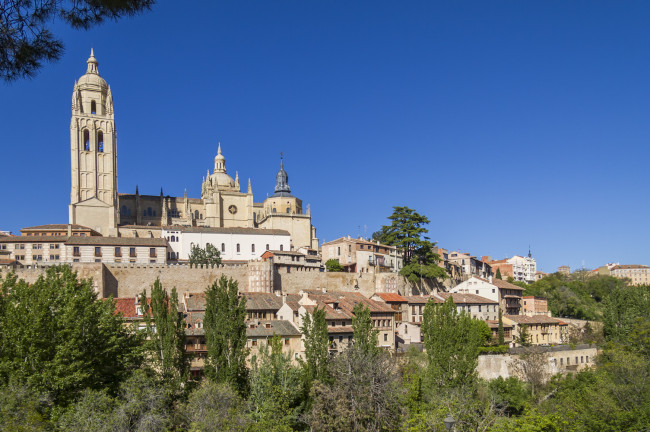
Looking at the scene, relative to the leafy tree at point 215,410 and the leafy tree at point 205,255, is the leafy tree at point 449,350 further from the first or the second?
the leafy tree at point 205,255

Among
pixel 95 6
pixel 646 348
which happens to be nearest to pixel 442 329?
pixel 646 348

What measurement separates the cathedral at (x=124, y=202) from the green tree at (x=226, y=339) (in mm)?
40913

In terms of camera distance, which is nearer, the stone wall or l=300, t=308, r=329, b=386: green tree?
l=300, t=308, r=329, b=386: green tree

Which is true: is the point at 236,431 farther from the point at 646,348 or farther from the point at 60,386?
the point at 646,348

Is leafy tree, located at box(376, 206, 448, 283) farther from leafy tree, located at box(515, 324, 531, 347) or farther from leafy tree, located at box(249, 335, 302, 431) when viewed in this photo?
leafy tree, located at box(249, 335, 302, 431)

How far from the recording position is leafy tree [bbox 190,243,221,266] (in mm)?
65188

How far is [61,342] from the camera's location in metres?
28.7

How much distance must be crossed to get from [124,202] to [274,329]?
55.2 meters

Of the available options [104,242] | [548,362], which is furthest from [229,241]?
[548,362]

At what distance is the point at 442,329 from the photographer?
3922 cm

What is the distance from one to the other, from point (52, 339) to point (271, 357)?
450 inches

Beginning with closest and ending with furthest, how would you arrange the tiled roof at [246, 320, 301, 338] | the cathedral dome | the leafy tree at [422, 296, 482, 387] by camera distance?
the leafy tree at [422, 296, 482, 387], the tiled roof at [246, 320, 301, 338], the cathedral dome

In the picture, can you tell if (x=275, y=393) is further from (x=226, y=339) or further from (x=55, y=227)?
(x=55, y=227)

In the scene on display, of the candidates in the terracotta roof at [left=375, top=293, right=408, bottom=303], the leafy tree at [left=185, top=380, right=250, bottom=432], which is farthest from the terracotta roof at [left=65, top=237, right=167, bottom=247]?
the leafy tree at [left=185, top=380, right=250, bottom=432]
